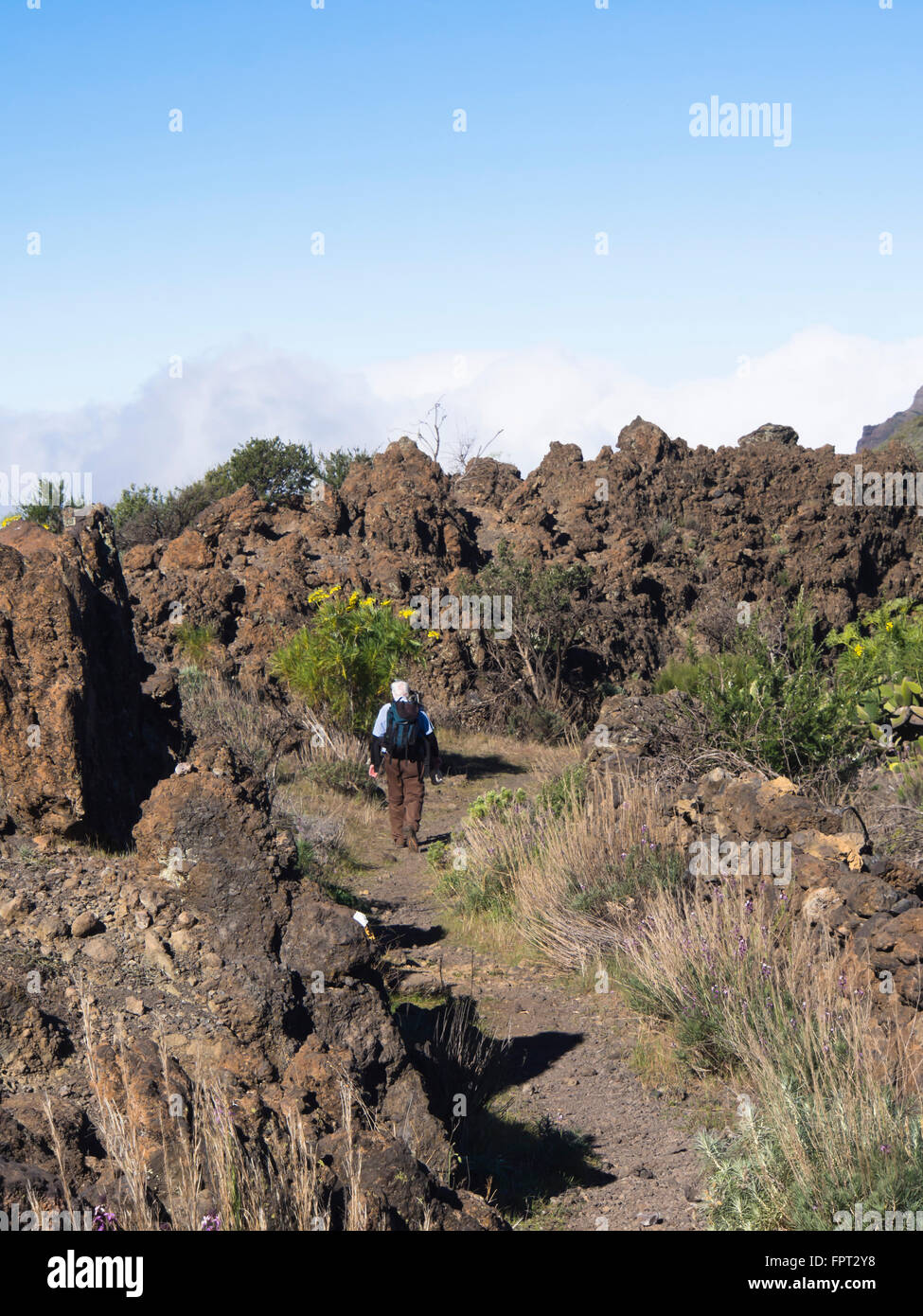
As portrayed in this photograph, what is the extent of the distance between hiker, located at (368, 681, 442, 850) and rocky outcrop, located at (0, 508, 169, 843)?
142 inches

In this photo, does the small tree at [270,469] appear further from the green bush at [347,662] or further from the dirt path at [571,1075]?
the dirt path at [571,1075]

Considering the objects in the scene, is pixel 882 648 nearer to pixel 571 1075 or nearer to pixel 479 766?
pixel 479 766

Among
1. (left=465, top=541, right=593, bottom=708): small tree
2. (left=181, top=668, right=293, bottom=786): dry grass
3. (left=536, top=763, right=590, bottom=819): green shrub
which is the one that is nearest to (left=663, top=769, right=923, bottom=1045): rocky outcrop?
(left=536, top=763, right=590, bottom=819): green shrub

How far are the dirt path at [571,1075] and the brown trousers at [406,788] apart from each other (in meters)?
1.12

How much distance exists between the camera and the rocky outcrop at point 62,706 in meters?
5.23

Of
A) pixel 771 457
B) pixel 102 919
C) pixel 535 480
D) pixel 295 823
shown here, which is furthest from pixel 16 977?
pixel 771 457

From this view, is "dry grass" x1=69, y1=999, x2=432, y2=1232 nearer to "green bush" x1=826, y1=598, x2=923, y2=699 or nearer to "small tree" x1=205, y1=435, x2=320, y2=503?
"green bush" x1=826, y1=598, x2=923, y2=699

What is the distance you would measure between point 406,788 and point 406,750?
14.6 inches

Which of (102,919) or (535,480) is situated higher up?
(535,480)

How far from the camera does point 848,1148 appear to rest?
3.52 metres

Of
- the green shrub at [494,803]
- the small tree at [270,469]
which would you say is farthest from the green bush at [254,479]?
the green shrub at [494,803]
